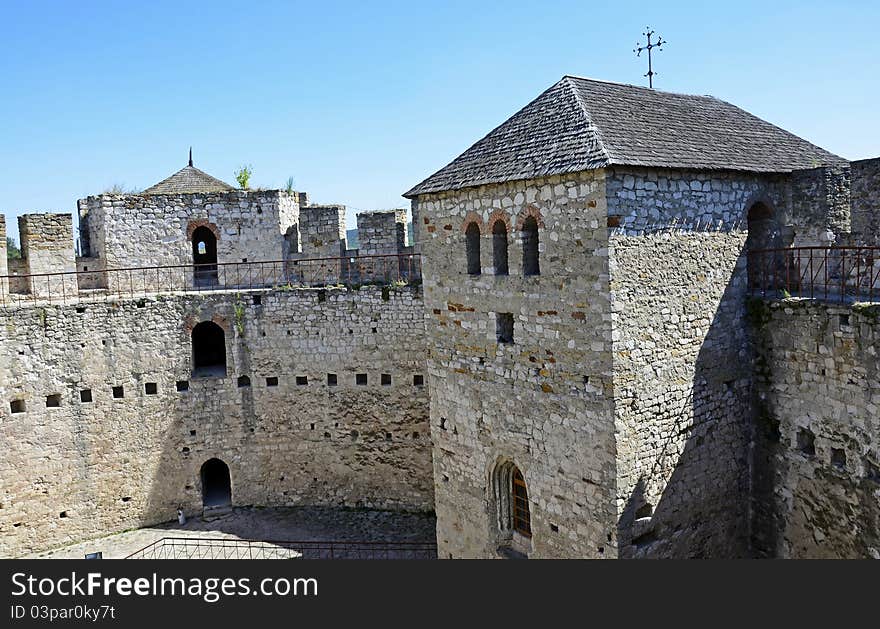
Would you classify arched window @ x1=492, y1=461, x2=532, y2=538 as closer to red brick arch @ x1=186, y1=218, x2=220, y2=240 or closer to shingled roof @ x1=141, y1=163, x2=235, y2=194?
red brick arch @ x1=186, y1=218, x2=220, y2=240

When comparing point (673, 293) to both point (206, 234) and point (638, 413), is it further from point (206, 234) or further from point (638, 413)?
point (206, 234)

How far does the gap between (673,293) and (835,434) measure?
316 centimetres

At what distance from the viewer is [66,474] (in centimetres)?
1658

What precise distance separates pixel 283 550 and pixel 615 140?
35.9ft

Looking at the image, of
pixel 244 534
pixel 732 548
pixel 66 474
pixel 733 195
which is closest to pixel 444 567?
pixel 732 548

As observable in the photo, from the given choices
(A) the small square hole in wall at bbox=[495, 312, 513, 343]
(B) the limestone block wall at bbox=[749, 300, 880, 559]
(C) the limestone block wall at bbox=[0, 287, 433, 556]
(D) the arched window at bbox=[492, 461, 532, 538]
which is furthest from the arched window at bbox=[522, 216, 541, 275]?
(C) the limestone block wall at bbox=[0, 287, 433, 556]

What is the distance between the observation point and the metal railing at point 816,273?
1156cm

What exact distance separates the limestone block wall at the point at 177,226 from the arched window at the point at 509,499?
30.1 feet

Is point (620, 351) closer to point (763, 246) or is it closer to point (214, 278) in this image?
point (763, 246)

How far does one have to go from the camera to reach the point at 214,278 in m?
19.2

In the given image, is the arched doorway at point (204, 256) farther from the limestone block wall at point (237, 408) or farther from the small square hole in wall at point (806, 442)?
the small square hole in wall at point (806, 442)

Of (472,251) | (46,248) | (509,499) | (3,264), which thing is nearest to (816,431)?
(509,499)

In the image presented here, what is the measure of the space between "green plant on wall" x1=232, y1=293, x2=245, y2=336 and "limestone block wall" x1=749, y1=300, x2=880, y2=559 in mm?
11274

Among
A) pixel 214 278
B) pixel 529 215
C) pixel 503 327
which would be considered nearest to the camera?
pixel 529 215
